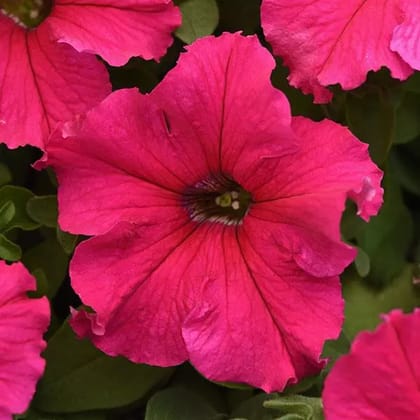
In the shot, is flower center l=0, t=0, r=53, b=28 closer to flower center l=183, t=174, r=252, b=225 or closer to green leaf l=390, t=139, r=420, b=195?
flower center l=183, t=174, r=252, b=225

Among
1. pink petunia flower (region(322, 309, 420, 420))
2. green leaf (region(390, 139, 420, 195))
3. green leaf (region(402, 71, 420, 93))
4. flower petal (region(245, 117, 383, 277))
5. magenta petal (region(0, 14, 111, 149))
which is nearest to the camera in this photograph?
pink petunia flower (region(322, 309, 420, 420))

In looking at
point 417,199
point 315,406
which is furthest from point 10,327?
point 417,199

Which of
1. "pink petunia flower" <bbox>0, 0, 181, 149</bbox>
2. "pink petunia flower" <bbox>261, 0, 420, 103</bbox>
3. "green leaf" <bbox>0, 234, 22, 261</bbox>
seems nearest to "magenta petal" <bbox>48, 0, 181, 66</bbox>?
"pink petunia flower" <bbox>0, 0, 181, 149</bbox>

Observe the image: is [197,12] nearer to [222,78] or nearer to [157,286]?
[222,78]

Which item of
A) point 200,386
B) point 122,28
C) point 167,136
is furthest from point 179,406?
point 122,28

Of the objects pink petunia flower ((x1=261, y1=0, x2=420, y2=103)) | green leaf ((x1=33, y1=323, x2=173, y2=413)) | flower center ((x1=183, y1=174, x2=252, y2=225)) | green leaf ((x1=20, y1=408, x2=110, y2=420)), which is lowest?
green leaf ((x1=20, y1=408, x2=110, y2=420))

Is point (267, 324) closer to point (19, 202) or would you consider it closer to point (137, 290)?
point (137, 290)

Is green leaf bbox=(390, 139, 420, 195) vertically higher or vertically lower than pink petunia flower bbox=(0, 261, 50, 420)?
lower
